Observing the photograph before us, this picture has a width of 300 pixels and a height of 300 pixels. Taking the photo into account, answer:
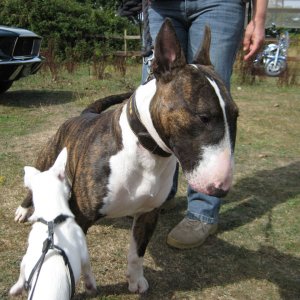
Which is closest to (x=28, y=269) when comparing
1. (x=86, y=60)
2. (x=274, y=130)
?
(x=274, y=130)

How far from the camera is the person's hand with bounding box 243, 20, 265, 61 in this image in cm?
281

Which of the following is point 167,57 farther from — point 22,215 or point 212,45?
point 22,215

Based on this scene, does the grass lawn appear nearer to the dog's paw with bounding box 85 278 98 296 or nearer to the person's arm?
the dog's paw with bounding box 85 278 98 296

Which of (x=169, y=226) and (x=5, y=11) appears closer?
(x=169, y=226)

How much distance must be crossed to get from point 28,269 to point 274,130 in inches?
192

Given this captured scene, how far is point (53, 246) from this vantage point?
192 cm

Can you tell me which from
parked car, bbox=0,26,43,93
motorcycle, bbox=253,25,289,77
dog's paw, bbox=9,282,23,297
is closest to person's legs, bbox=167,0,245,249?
dog's paw, bbox=9,282,23,297

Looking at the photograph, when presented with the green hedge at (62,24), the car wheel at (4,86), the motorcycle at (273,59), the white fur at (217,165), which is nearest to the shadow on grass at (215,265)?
the white fur at (217,165)

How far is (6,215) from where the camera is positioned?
348 centimetres

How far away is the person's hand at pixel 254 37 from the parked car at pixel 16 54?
189 inches

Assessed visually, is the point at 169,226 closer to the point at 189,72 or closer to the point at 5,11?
the point at 189,72

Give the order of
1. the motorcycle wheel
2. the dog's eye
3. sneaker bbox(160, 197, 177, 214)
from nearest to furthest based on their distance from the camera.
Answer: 1. the dog's eye
2. sneaker bbox(160, 197, 177, 214)
3. the motorcycle wheel

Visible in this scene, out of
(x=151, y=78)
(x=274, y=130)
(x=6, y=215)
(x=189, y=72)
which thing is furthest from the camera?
(x=274, y=130)

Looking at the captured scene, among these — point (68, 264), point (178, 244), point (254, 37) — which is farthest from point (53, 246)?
point (254, 37)
